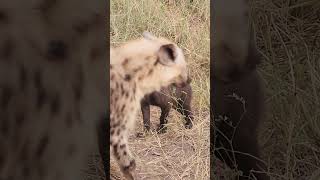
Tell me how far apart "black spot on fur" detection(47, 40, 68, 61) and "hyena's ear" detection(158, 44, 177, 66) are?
0.32 m

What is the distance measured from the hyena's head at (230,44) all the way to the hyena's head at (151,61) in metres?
0.14

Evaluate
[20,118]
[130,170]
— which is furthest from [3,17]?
[130,170]

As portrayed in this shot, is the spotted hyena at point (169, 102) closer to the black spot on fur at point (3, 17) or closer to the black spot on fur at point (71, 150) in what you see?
the black spot on fur at point (71, 150)

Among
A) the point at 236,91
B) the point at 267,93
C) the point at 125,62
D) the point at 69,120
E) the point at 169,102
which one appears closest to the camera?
the point at 69,120

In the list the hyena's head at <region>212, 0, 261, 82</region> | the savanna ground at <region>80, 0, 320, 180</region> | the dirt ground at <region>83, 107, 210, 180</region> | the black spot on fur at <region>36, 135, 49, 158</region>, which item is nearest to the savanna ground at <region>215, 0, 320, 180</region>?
the savanna ground at <region>80, 0, 320, 180</region>

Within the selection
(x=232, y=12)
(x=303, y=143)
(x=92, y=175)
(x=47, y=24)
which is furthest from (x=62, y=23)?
(x=303, y=143)

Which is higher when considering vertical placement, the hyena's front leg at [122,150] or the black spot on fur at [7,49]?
the black spot on fur at [7,49]

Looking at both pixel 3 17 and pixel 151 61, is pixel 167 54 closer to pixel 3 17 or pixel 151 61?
pixel 151 61

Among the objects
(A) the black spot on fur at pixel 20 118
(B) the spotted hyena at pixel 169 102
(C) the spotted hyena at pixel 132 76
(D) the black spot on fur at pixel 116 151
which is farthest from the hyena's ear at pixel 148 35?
(A) the black spot on fur at pixel 20 118

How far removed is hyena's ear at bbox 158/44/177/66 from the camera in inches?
50.1

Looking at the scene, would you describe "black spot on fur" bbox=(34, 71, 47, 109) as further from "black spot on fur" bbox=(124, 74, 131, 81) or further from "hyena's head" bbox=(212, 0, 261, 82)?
"hyena's head" bbox=(212, 0, 261, 82)

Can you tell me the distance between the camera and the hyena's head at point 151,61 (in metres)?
1.27

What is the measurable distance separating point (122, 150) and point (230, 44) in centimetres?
37

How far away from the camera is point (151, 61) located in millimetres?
1301
